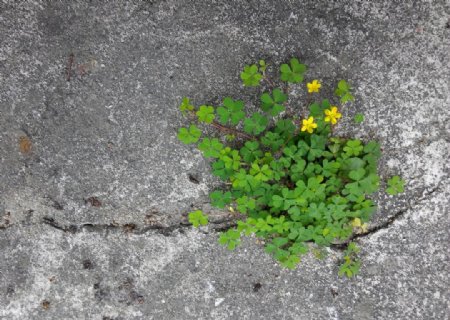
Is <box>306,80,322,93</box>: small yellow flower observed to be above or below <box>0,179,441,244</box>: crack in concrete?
above

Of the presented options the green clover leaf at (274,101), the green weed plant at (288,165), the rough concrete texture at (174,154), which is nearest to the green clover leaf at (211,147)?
the green weed plant at (288,165)

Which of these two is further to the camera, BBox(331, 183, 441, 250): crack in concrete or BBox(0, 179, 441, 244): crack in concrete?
BBox(0, 179, 441, 244): crack in concrete

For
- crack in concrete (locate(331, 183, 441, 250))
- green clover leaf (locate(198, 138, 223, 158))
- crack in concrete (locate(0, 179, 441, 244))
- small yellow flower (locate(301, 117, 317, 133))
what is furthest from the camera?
crack in concrete (locate(0, 179, 441, 244))

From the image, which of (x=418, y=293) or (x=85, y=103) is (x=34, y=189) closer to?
(x=85, y=103)

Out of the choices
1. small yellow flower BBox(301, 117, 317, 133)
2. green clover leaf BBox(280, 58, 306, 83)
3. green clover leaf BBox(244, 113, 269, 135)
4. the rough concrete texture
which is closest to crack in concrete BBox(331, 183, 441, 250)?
the rough concrete texture

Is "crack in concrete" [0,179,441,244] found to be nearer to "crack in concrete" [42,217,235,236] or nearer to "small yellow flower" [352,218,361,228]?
"crack in concrete" [42,217,235,236]

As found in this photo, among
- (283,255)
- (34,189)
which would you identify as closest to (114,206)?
(34,189)

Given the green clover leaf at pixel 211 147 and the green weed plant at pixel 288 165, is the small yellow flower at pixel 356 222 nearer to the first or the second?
the green weed plant at pixel 288 165

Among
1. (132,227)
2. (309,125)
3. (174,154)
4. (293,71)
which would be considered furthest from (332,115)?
(132,227)

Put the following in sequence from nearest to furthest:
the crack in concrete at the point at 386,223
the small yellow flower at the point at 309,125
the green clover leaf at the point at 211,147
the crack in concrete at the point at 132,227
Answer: the small yellow flower at the point at 309,125 < the green clover leaf at the point at 211,147 < the crack in concrete at the point at 386,223 < the crack in concrete at the point at 132,227
